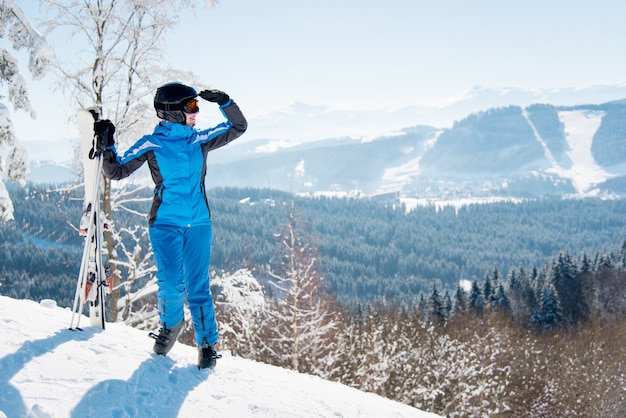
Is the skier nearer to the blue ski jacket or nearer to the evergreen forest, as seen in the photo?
the blue ski jacket

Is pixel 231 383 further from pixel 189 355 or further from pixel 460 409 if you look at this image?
pixel 460 409

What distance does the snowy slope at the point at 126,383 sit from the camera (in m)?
3.20

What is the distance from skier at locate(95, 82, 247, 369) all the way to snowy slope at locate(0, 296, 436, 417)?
1.30 feet

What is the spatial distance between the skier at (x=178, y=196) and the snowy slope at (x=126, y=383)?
40 cm

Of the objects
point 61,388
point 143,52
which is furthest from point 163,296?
point 143,52

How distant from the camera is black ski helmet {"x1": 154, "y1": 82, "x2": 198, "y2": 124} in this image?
419 centimetres

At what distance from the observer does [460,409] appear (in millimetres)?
21594

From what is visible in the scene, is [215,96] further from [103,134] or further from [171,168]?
[103,134]

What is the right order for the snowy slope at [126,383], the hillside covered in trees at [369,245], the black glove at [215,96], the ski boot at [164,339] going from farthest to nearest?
1. the hillside covered in trees at [369,245]
2. the ski boot at [164,339]
3. the black glove at [215,96]
4. the snowy slope at [126,383]

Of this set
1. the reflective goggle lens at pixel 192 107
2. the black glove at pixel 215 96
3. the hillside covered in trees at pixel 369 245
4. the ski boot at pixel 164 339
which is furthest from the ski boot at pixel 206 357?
the hillside covered in trees at pixel 369 245

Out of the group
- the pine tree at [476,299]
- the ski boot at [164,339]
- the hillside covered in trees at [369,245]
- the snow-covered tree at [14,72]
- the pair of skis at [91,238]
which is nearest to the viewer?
the ski boot at [164,339]

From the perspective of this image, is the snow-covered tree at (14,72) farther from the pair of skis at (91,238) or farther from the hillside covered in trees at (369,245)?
the hillside covered in trees at (369,245)

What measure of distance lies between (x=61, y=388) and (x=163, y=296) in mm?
1151

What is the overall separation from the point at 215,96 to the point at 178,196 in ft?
3.35
